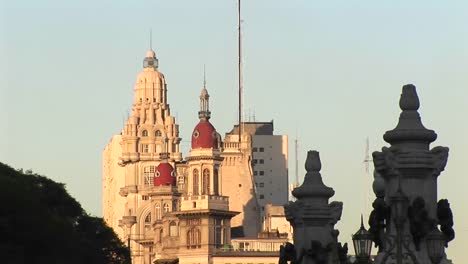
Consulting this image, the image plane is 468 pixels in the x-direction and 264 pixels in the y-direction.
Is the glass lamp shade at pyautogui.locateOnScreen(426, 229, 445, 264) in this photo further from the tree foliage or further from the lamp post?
the tree foliage

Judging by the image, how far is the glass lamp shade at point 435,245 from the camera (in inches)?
2581

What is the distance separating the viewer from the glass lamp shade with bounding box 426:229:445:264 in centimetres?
6556

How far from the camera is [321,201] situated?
277 ft

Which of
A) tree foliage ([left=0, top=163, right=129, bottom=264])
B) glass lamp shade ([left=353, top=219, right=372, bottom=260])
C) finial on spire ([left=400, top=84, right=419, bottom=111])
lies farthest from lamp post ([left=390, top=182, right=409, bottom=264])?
tree foliage ([left=0, top=163, right=129, bottom=264])

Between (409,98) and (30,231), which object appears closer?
(409,98)

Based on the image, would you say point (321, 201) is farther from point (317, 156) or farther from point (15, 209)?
point (15, 209)

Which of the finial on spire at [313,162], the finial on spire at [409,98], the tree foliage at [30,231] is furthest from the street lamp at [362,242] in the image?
the tree foliage at [30,231]

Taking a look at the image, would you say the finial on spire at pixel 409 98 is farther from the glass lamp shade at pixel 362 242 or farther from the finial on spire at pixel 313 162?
the finial on spire at pixel 313 162

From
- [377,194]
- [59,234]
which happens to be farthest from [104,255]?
[377,194]

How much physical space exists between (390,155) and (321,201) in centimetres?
1797

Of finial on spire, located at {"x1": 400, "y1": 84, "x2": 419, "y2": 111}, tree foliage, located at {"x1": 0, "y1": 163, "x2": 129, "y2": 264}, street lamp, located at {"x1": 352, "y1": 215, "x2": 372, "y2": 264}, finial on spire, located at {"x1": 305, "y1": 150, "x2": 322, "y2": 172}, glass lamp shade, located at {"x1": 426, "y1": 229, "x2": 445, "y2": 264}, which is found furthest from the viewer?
tree foliage, located at {"x1": 0, "y1": 163, "x2": 129, "y2": 264}

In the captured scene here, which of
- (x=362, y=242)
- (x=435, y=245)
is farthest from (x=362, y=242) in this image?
(x=435, y=245)

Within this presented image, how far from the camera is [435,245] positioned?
65.7m

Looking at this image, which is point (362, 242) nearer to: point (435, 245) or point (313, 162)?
point (435, 245)
